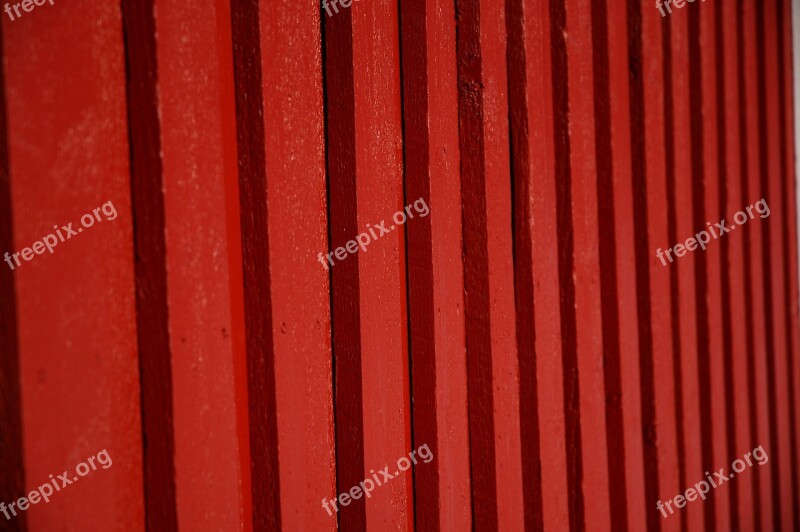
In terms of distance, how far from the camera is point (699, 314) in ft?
6.32

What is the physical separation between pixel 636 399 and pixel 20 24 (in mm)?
1545

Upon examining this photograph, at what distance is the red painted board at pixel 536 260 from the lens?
1.35 metres

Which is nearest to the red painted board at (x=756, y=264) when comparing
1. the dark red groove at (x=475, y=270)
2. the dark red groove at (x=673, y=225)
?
the dark red groove at (x=673, y=225)

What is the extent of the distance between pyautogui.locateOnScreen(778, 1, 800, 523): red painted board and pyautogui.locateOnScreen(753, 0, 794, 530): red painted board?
0.14 ft

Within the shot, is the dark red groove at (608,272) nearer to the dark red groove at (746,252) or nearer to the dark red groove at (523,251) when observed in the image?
the dark red groove at (523,251)

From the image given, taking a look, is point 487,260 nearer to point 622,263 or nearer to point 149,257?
→ point 622,263

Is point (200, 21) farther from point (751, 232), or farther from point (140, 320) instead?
point (751, 232)

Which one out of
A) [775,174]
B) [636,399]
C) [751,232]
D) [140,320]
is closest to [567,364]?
[636,399]

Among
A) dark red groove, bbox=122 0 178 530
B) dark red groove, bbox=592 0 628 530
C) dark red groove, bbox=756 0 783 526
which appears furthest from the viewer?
dark red groove, bbox=756 0 783 526

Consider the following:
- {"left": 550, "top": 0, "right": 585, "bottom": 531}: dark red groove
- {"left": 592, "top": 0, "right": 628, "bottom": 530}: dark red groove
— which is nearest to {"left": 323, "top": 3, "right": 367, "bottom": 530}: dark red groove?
{"left": 550, "top": 0, "right": 585, "bottom": 531}: dark red groove

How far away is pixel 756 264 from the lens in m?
2.21

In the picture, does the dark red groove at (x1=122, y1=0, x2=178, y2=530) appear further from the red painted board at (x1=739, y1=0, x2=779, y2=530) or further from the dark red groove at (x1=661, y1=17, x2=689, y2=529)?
the red painted board at (x1=739, y1=0, x2=779, y2=530)

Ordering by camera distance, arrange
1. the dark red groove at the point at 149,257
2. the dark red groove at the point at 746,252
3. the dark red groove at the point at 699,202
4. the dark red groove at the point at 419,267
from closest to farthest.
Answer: the dark red groove at the point at 149,257 → the dark red groove at the point at 419,267 → the dark red groove at the point at 699,202 → the dark red groove at the point at 746,252

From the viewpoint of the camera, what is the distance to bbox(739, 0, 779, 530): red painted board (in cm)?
218
